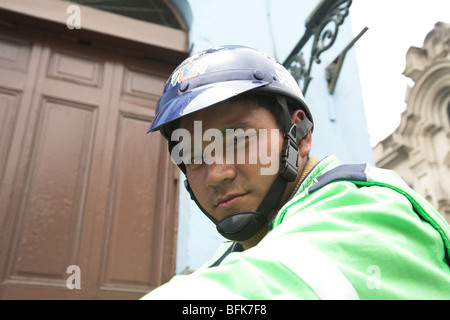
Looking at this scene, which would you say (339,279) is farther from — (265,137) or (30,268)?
(30,268)

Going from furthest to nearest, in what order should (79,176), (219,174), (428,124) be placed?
1. (428,124)
2. (79,176)
3. (219,174)

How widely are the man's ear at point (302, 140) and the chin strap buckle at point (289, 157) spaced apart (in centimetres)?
10

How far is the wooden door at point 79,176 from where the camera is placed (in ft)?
9.56

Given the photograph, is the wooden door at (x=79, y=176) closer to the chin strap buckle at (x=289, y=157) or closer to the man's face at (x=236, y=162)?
the man's face at (x=236, y=162)

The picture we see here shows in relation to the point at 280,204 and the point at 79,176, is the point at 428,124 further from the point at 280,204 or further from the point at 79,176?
the point at 280,204

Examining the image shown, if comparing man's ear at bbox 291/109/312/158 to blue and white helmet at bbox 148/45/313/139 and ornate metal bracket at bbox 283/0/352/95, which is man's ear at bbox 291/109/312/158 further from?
ornate metal bracket at bbox 283/0/352/95

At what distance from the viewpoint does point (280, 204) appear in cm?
144

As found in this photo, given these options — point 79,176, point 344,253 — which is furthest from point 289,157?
point 79,176

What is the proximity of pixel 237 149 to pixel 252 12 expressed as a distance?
321 cm

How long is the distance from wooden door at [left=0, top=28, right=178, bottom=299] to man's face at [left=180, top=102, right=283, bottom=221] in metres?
1.84

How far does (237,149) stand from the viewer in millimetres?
1411

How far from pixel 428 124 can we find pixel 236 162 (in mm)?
21903

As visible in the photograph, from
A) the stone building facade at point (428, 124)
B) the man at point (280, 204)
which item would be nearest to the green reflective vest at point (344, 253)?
the man at point (280, 204)
